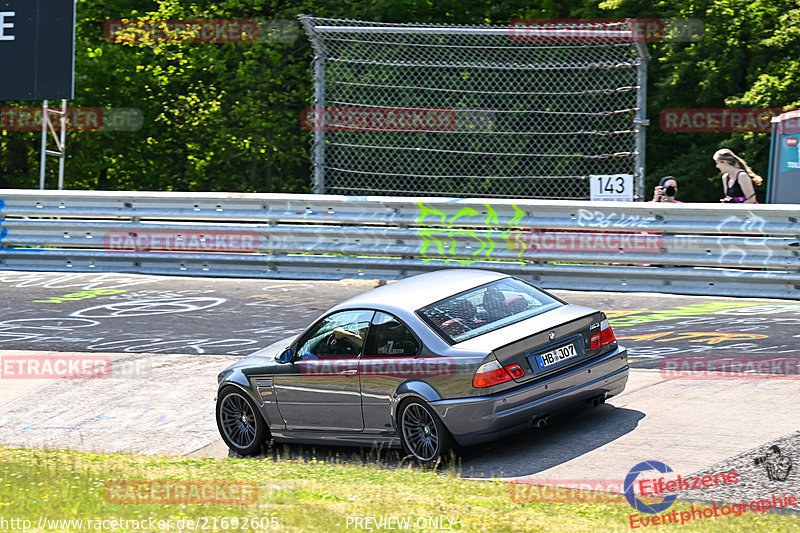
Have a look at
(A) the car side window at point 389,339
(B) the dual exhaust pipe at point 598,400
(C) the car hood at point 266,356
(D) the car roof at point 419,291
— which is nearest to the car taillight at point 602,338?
(B) the dual exhaust pipe at point 598,400

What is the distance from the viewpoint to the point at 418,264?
14.8 m

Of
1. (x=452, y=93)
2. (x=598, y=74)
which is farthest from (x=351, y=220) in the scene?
(x=598, y=74)

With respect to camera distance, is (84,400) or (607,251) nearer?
(84,400)

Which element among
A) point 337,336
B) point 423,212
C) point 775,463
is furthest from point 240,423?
point 423,212

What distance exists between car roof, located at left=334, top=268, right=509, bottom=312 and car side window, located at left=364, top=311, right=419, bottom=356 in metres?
0.10

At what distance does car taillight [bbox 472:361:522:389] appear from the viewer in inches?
308

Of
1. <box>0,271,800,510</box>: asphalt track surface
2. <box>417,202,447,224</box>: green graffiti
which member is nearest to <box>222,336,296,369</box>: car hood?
<box>0,271,800,510</box>: asphalt track surface

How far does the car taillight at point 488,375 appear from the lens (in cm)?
782

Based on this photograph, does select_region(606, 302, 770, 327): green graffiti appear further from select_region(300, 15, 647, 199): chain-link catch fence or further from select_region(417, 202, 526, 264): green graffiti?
select_region(300, 15, 647, 199): chain-link catch fence

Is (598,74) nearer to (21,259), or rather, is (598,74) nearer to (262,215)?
(262,215)

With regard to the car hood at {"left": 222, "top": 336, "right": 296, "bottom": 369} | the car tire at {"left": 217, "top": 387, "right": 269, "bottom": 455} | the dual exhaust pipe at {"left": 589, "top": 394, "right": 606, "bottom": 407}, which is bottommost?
the car tire at {"left": 217, "top": 387, "right": 269, "bottom": 455}

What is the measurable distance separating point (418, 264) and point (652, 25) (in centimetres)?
776

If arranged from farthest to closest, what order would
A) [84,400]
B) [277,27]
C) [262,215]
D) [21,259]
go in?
1. [277,27]
2. [21,259]
3. [262,215]
4. [84,400]

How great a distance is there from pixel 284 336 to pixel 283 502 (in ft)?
19.0
